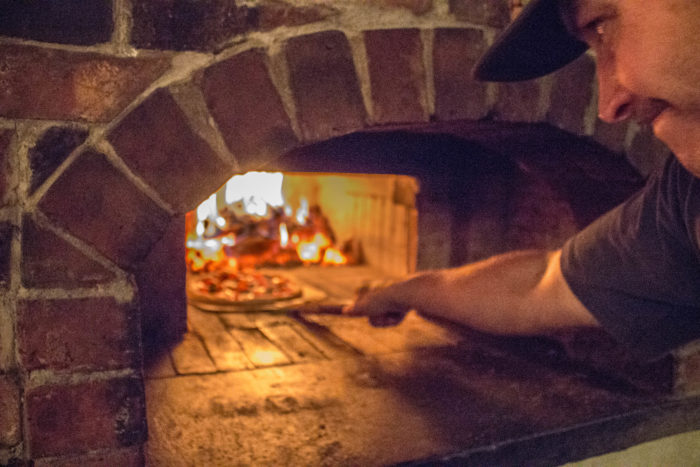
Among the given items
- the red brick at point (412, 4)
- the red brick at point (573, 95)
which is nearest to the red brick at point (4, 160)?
the red brick at point (412, 4)

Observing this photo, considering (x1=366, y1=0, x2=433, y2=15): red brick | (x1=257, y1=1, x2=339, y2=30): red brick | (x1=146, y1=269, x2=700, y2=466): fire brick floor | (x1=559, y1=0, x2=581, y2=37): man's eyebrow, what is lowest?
(x1=146, y1=269, x2=700, y2=466): fire brick floor

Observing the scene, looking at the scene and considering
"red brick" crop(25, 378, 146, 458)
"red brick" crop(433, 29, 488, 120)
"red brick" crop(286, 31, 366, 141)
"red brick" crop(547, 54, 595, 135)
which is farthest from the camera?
"red brick" crop(547, 54, 595, 135)

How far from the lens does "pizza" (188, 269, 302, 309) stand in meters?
2.21

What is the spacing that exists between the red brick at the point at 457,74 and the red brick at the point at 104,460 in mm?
896

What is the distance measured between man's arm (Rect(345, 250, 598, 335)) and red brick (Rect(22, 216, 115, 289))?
705mm

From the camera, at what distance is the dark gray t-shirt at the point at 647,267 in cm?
106

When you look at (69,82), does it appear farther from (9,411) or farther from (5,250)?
(9,411)

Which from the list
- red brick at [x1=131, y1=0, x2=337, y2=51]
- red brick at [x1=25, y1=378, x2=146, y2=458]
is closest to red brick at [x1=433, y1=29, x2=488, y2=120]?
red brick at [x1=131, y1=0, x2=337, y2=51]

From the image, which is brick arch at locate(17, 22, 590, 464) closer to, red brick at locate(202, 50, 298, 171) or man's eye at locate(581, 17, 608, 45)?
red brick at locate(202, 50, 298, 171)

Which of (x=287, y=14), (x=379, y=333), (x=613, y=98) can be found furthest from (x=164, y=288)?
(x=613, y=98)

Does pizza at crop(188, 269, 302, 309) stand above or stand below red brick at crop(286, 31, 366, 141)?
below

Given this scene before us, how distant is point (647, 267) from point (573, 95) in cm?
45

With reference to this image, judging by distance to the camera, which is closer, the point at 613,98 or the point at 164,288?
the point at 613,98

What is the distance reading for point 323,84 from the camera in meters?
1.04
